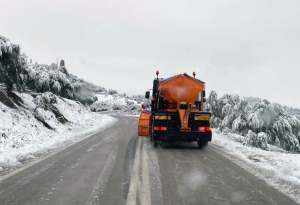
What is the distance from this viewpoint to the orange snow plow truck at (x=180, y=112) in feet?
33.8

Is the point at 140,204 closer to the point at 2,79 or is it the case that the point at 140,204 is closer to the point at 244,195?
the point at 244,195

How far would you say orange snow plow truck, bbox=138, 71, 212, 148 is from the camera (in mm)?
10289

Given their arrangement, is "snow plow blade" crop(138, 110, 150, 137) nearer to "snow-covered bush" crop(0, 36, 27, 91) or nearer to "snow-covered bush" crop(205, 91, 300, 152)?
"snow-covered bush" crop(205, 91, 300, 152)

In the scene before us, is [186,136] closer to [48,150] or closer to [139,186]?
[48,150]

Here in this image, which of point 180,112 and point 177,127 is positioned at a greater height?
point 180,112

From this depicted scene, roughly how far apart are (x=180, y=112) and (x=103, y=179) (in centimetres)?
548

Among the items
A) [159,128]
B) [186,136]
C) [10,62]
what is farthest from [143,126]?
[10,62]

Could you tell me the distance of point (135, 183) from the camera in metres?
5.32

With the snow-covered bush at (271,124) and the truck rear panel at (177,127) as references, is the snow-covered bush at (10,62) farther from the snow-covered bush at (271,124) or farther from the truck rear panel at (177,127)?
the snow-covered bush at (271,124)

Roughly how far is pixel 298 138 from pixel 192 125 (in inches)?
387

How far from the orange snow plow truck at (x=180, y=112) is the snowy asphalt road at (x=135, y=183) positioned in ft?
7.30

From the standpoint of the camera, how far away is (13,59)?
14.2 m

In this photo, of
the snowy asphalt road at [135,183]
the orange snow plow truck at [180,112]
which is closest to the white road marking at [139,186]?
the snowy asphalt road at [135,183]

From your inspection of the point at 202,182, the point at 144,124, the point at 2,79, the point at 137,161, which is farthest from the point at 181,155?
the point at 2,79
